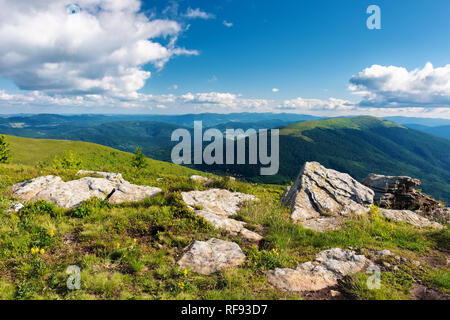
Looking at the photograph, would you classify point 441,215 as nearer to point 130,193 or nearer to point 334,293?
point 334,293

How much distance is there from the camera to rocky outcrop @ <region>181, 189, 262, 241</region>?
831 cm

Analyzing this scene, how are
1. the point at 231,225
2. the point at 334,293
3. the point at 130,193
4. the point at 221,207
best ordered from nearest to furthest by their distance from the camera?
the point at 334,293, the point at 231,225, the point at 221,207, the point at 130,193

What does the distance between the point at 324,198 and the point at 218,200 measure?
606 cm

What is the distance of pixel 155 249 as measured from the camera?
6.67 m

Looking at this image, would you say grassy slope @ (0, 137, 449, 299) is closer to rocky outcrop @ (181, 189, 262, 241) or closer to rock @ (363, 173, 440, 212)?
rocky outcrop @ (181, 189, 262, 241)

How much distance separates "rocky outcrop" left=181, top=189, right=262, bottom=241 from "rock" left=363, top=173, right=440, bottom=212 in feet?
37.4

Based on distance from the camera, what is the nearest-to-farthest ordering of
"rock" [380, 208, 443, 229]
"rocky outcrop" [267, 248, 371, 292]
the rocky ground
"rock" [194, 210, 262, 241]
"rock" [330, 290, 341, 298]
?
1. "rock" [330, 290, 341, 298]
2. "rocky outcrop" [267, 248, 371, 292]
3. the rocky ground
4. "rock" [194, 210, 262, 241]
5. "rock" [380, 208, 443, 229]

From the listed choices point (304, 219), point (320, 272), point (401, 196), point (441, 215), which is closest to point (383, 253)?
point (320, 272)

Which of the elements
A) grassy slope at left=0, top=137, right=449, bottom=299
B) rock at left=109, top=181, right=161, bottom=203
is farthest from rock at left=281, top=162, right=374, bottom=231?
rock at left=109, top=181, right=161, bottom=203

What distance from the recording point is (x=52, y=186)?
10359 millimetres

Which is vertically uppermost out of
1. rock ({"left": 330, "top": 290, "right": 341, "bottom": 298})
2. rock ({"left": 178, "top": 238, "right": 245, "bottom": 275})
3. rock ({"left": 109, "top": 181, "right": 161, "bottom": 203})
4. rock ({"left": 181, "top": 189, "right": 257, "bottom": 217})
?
rock ({"left": 109, "top": 181, "right": 161, "bottom": 203})

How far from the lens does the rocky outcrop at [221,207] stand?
8.31 meters

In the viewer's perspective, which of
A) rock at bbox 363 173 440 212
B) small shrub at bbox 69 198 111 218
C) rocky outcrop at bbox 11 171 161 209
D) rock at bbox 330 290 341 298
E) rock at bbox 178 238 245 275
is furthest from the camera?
rock at bbox 363 173 440 212
